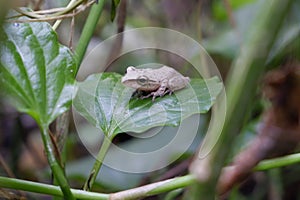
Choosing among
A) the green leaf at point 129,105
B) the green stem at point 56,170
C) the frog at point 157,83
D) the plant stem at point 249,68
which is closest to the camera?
the plant stem at point 249,68

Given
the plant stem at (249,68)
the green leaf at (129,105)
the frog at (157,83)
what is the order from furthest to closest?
the frog at (157,83), the green leaf at (129,105), the plant stem at (249,68)

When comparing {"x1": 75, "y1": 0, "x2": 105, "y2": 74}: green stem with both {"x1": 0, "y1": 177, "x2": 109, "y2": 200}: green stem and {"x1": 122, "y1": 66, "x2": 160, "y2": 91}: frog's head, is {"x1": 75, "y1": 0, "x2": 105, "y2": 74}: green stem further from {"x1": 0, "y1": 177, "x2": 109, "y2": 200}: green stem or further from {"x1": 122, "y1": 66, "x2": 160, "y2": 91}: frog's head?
{"x1": 0, "y1": 177, "x2": 109, "y2": 200}: green stem

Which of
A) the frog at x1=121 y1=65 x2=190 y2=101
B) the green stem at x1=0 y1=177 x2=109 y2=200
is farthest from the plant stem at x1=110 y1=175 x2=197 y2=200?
the frog at x1=121 y1=65 x2=190 y2=101

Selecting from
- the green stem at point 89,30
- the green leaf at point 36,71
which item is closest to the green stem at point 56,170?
the green leaf at point 36,71

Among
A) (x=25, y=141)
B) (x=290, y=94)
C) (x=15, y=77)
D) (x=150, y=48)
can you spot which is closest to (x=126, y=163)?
(x=25, y=141)

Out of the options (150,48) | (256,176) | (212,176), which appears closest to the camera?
(212,176)

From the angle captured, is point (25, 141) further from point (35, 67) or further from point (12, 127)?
point (35, 67)

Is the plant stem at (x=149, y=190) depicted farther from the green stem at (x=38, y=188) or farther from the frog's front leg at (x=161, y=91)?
the frog's front leg at (x=161, y=91)
